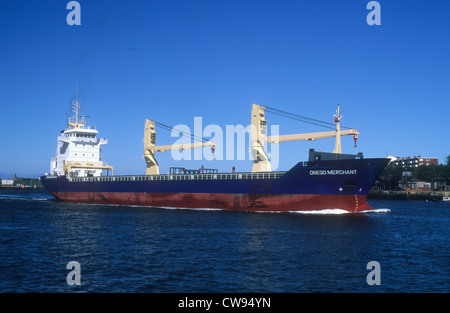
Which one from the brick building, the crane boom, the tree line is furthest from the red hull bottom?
the brick building

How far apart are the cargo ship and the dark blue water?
5505mm

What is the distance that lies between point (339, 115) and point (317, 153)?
18.4ft

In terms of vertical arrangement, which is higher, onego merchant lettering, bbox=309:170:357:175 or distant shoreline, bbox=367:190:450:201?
onego merchant lettering, bbox=309:170:357:175

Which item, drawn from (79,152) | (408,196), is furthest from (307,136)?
(408,196)

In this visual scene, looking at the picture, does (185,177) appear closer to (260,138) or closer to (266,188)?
(260,138)

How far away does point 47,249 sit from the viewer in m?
19.6

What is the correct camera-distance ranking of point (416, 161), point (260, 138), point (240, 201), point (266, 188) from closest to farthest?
1. point (266, 188)
2. point (240, 201)
3. point (260, 138)
4. point (416, 161)

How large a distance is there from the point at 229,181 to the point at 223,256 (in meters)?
21.9

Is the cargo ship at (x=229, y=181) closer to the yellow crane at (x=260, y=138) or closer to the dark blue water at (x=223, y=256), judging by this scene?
the yellow crane at (x=260, y=138)

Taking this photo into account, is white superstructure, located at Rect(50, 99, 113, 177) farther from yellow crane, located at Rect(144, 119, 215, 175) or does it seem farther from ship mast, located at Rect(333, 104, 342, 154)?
ship mast, located at Rect(333, 104, 342, 154)

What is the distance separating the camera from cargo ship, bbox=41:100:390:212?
1368 inches

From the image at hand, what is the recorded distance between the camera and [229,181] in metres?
40.1

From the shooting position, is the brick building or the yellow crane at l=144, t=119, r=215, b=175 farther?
the brick building
